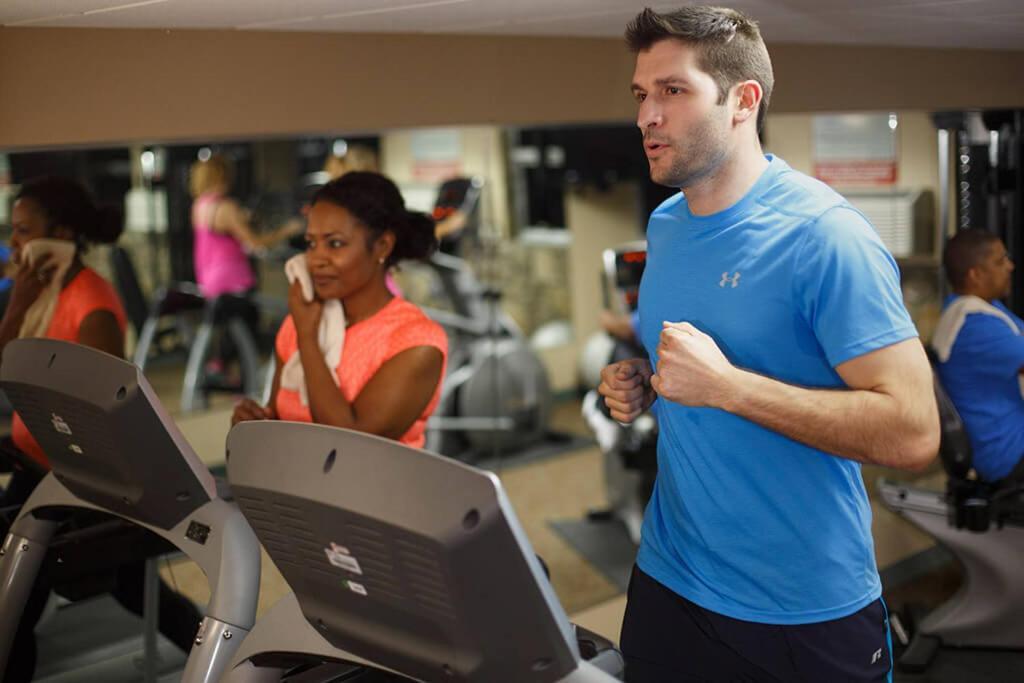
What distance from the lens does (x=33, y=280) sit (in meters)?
2.68

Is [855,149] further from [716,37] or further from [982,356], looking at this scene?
[716,37]

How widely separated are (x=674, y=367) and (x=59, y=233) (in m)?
1.85

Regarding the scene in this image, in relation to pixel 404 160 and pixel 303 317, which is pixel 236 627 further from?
pixel 404 160

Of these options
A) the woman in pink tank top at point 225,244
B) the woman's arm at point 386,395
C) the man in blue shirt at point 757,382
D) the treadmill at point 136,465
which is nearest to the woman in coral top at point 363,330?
the woman's arm at point 386,395

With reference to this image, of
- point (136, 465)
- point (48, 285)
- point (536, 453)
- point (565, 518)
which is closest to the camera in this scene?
point (136, 465)

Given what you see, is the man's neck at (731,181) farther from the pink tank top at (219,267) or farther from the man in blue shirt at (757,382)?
the pink tank top at (219,267)

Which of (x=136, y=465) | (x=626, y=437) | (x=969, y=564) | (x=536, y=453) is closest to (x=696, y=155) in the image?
(x=136, y=465)

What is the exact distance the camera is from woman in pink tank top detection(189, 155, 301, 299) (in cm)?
468

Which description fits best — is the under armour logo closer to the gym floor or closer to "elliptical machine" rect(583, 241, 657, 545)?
the gym floor

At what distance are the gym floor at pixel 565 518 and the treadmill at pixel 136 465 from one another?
0.27 metres

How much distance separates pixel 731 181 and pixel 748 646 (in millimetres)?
702

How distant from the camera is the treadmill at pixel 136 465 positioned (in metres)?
1.85

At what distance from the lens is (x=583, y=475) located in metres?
5.71

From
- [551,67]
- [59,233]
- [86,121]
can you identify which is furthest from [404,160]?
[86,121]
